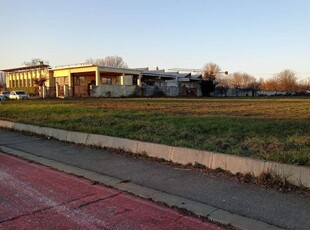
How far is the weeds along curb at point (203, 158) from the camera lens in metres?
5.95

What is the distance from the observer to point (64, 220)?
4.74 meters

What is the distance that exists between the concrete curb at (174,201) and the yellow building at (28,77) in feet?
179

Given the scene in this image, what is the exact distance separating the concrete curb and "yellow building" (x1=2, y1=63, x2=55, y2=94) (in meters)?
54.5

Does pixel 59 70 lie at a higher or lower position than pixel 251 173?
higher

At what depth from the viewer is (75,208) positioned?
5.21m

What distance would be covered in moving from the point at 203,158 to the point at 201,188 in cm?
139

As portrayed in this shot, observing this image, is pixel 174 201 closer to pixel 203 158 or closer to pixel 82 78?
pixel 203 158

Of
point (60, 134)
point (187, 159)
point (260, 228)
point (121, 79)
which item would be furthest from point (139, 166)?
point (121, 79)

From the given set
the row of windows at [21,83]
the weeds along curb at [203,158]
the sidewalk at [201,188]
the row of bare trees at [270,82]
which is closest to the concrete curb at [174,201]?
the sidewalk at [201,188]

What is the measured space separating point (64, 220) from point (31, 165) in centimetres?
396

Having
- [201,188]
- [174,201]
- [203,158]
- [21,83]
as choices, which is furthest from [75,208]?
[21,83]

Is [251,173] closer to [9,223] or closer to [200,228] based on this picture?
[200,228]

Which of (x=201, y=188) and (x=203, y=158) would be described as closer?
(x=201, y=188)

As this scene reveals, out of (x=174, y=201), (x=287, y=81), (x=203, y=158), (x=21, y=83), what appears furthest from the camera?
(x=287, y=81)
